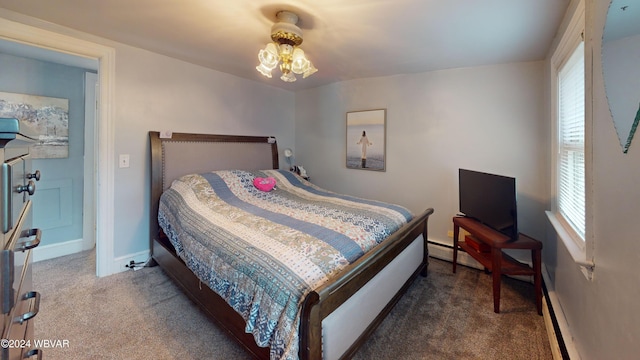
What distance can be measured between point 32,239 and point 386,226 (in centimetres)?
186

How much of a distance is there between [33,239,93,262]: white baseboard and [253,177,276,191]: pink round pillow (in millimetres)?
2218

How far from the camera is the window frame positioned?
1256 mm

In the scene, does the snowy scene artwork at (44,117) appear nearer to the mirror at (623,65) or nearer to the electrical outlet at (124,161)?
the electrical outlet at (124,161)

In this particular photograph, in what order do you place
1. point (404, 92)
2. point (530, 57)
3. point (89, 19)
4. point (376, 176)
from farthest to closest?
point (376, 176)
point (404, 92)
point (530, 57)
point (89, 19)

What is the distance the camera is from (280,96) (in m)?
4.11

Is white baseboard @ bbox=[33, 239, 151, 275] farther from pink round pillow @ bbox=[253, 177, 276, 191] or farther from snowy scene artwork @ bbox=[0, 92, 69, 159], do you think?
pink round pillow @ bbox=[253, 177, 276, 191]

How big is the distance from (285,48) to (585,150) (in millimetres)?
1886

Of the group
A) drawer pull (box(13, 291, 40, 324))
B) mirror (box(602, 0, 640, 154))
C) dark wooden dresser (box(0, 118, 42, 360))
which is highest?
mirror (box(602, 0, 640, 154))

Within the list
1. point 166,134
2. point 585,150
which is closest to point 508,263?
point 585,150

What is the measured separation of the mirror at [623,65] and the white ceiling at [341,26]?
0.90 metres

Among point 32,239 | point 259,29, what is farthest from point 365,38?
point 32,239

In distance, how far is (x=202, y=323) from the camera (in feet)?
6.11

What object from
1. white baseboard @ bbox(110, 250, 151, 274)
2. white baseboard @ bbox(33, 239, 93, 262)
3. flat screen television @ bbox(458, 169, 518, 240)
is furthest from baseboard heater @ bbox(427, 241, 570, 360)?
white baseboard @ bbox(33, 239, 93, 262)

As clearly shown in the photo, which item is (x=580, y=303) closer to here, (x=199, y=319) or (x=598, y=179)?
(x=598, y=179)
